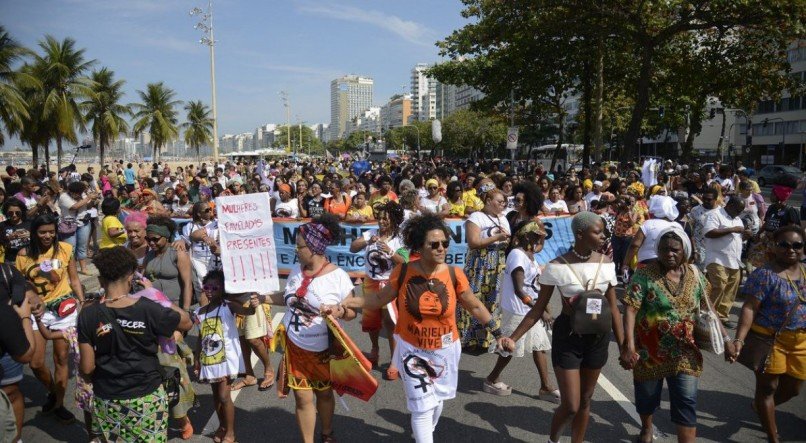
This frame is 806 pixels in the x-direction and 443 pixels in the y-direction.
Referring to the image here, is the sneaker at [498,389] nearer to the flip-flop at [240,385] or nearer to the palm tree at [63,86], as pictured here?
the flip-flop at [240,385]

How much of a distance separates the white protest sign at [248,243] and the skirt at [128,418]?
3.13 feet

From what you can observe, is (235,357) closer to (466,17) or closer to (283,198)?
(283,198)

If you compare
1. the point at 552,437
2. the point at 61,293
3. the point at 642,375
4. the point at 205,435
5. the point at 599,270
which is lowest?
the point at 205,435

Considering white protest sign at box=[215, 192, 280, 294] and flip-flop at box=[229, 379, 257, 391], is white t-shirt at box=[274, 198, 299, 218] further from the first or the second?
white protest sign at box=[215, 192, 280, 294]

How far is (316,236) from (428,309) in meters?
0.90

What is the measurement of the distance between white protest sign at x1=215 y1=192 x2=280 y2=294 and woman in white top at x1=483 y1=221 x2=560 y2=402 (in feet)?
6.75

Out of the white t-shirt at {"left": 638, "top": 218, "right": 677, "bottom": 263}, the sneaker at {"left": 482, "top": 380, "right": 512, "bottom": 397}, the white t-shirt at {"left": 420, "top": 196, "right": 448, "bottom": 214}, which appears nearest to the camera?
the sneaker at {"left": 482, "top": 380, "right": 512, "bottom": 397}

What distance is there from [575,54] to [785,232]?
71.1 ft

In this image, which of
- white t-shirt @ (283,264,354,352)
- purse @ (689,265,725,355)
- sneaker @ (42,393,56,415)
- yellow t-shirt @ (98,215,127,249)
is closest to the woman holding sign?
white t-shirt @ (283,264,354,352)

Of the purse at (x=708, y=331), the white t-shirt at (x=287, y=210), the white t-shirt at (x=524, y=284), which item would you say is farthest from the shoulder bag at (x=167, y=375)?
the white t-shirt at (x=287, y=210)

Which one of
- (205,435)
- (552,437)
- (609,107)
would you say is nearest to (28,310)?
(205,435)

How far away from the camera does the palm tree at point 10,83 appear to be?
26312mm

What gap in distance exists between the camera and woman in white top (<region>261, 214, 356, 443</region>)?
3.74 meters

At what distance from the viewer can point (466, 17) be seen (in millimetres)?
22156
